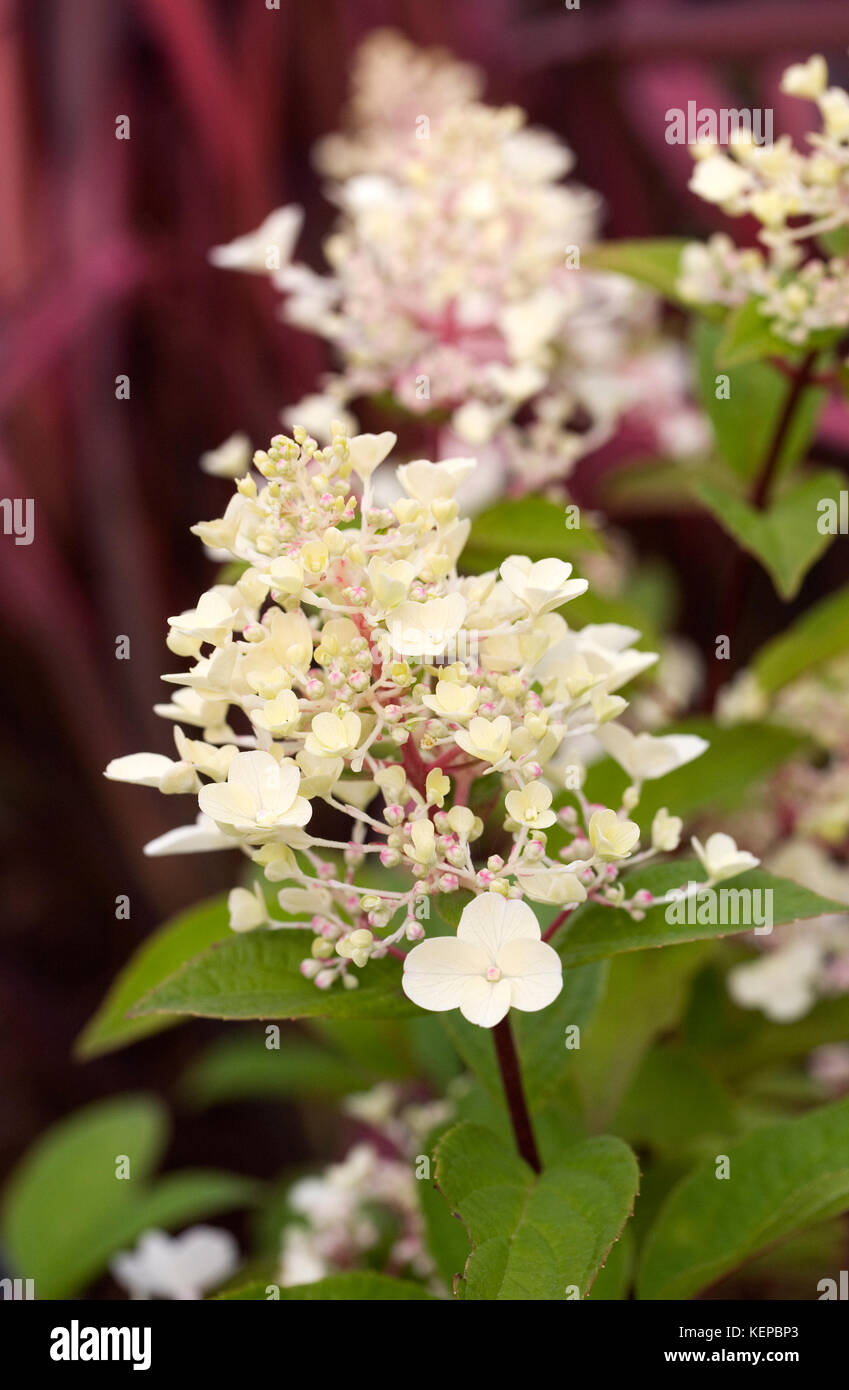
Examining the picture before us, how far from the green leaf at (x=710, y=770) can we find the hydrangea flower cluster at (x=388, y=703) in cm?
17

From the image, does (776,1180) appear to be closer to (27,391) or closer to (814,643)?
(814,643)

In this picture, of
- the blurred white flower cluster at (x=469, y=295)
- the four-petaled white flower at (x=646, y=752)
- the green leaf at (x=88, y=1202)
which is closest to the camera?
the four-petaled white flower at (x=646, y=752)

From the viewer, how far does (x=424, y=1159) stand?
623mm

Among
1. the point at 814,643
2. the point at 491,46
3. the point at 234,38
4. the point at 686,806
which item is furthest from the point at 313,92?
the point at 686,806

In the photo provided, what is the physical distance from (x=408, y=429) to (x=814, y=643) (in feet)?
1.97

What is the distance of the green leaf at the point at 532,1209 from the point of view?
1.43 ft

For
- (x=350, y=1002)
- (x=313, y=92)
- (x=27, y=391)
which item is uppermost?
(x=313, y=92)

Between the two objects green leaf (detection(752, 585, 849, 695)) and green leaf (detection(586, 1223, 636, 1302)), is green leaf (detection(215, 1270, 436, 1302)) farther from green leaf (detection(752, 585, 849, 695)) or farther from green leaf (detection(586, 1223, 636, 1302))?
green leaf (detection(752, 585, 849, 695))

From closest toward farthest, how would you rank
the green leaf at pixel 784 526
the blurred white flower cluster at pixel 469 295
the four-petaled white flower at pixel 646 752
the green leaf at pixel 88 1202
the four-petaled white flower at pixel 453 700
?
the four-petaled white flower at pixel 453 700
the four-petaled white flower at pixel 646 752
the green leaf at pixel 784 526
the blurred white flower cluster at pixel 469 295
the green leaf at pixel 88 1202

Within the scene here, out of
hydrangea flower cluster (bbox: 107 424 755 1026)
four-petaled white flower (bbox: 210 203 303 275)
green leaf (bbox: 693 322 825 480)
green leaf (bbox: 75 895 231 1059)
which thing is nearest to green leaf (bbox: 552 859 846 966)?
hydrangea flower cluster (bbox: 107 424 755 1026)

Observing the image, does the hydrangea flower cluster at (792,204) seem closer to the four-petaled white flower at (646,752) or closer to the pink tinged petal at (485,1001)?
the four-petaled white flower at (646,752)

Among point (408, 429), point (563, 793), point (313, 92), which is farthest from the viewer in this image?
point (313, 92)

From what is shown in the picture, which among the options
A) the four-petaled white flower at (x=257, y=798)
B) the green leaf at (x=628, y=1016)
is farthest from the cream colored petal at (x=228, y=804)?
the green leaf at (x=628, y=1016)

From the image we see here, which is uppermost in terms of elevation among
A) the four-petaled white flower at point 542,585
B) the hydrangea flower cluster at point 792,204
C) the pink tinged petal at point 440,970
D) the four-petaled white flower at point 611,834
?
the hydrangea flower cluster at point 792,204
